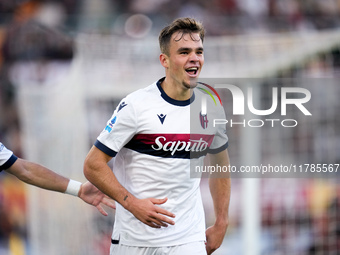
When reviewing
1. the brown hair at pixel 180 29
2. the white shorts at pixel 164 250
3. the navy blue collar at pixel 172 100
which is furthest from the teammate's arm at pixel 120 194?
the brown hair at pixel 180 29

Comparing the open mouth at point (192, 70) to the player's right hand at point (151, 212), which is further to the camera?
the open mouth at point (192, 70)

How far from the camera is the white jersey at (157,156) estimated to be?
3.30 metres

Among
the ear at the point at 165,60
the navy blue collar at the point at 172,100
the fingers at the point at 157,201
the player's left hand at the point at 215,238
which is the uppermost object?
the ear at the point at 165,60

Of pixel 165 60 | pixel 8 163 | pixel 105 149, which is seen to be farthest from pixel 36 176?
pixel 165 60

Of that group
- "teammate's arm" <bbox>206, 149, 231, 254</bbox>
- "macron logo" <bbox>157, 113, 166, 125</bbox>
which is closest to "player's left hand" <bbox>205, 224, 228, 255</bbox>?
"teammate's arm" <bbox>206, 149, 231, 254</bbox>

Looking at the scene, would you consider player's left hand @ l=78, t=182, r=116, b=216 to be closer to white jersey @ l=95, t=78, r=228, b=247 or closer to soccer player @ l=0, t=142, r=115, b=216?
soccer player @ l=0, t=142, r=115, b=216

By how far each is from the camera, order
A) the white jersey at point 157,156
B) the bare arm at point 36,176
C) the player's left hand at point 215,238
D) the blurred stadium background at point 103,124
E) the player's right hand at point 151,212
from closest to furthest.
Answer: the player's right hand at point 151,212, the white jersey at point 157,156, the bare arm at point 36,176, the player's left hand at point 215,238, the blurred stadium background at point 103,124

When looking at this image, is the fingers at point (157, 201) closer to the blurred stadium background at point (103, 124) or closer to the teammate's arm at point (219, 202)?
the teammate's arm at point (219, 202)

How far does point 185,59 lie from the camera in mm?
3346

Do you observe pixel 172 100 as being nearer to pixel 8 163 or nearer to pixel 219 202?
pixel 219 202

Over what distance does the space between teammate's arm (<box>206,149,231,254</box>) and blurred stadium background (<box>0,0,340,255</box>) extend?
2330 millimetres

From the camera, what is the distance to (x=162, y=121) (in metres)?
3.35

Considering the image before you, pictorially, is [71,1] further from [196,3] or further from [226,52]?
[226,52]

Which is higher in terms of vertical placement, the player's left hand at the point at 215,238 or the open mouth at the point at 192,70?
the open mouth at the point at 192,70
